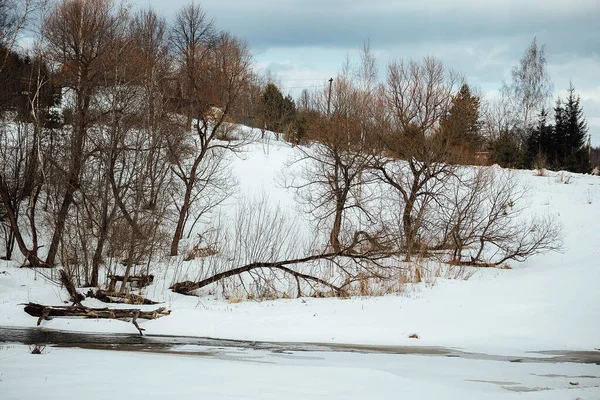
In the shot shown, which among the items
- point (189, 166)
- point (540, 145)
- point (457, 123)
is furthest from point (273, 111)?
point (457, 123)

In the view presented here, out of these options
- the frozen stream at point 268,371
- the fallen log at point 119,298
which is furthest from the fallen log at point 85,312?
the fallen log at point 119,298

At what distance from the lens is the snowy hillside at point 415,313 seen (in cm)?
1457

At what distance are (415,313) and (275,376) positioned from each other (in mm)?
7676

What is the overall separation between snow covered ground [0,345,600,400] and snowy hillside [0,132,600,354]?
2322 millimetres

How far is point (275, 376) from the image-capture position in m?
9.71

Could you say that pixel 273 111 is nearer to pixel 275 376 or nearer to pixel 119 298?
pixel 119 298

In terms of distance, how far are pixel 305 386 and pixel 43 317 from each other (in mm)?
9582

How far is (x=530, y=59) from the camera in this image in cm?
5334

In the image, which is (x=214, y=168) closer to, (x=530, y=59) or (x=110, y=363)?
(x=110, y=363)

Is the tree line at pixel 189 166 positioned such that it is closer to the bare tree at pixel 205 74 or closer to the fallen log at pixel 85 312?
the bare tree at pixel 205 74

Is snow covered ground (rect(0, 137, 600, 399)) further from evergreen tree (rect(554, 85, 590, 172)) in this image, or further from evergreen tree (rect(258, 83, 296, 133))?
evergreen tree (rect(258, 83, 296, 133))

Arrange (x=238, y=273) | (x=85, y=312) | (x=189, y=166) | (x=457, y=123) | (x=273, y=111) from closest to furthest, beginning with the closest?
(x=85, y=312) < (x=238, y=273) < (x=457, y=123) < (x=189, y=166) < (x=273, y=111)

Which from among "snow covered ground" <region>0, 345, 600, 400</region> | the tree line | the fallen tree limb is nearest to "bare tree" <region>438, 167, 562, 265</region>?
the tree line

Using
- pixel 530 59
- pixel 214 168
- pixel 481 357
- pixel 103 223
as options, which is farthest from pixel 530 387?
pixel 530 59
